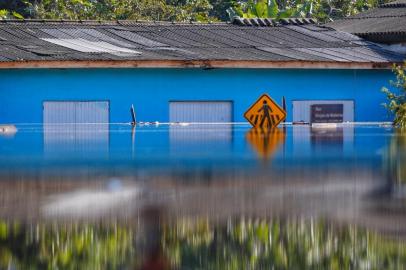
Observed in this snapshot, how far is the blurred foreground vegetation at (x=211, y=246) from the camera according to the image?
432 cm

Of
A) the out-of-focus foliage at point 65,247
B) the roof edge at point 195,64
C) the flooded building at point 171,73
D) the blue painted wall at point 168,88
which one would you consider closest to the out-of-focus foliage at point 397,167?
the out-of-focus foliage at point 65,247

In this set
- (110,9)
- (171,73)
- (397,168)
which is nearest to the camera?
(397,168)

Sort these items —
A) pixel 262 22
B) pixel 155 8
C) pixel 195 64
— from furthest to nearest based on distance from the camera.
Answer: pixel 155 8, pixel 262 22, pixel 195 64

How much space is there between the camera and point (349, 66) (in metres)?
31.4

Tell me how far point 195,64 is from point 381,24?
9.99 metres

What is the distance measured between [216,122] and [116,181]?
78.0 feet

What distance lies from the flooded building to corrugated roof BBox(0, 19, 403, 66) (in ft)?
0.10

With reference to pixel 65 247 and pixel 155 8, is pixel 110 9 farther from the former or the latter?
pixel 65 247

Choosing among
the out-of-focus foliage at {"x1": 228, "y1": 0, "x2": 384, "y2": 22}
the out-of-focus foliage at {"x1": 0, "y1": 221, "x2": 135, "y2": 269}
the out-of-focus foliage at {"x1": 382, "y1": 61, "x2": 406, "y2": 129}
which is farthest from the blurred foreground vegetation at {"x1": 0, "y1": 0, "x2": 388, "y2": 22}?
the out-of-focus foliage at {"x1": 0, "y1": 221, "x2": 135, "y2": 269}

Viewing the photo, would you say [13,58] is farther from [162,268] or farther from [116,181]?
[162,268]

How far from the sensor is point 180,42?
33.3m

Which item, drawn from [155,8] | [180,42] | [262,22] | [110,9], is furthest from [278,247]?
[155,8]

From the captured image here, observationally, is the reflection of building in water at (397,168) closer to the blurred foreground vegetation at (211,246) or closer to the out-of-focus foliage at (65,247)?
the blurred foreground vegetation at (211,246)

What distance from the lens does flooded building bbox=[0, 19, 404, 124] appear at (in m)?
29.8
